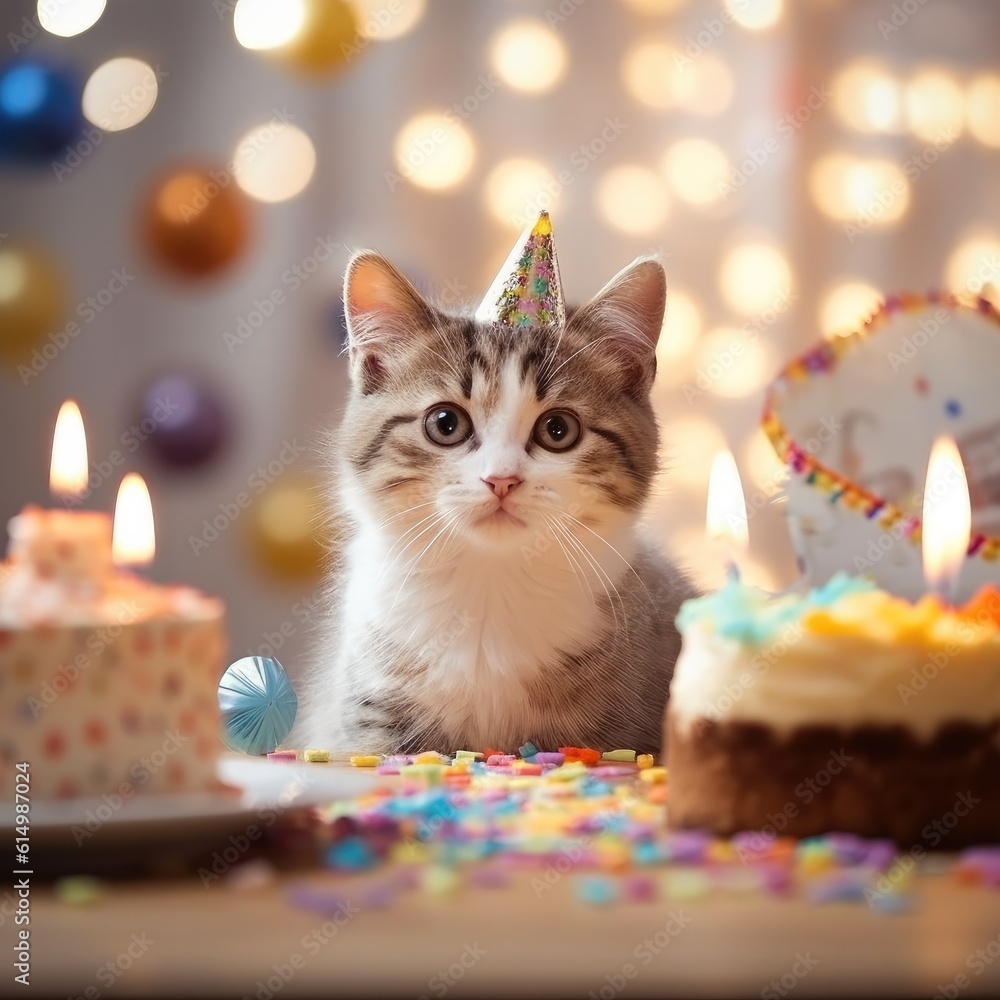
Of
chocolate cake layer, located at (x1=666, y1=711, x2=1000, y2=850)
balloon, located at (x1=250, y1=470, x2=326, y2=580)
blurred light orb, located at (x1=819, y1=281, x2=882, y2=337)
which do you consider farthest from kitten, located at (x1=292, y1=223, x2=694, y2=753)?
blurred light orb, located at (x1=819, y1=281, x2=882, y2=337)

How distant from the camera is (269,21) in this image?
2.72 metres

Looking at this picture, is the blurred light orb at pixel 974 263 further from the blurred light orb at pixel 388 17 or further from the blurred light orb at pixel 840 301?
the blurred light orb at pixel 388 17

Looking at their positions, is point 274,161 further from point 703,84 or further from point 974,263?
point 974,263

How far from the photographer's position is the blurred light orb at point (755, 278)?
2.94m

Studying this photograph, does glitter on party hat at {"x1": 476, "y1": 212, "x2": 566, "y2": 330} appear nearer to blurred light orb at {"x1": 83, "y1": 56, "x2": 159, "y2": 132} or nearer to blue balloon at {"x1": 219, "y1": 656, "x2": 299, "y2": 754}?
blue balloon at {"x1": 219, "y1": 656, "x2": 299, "y2": 754}

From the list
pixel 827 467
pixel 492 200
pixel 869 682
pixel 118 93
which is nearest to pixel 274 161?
pixel 118 93

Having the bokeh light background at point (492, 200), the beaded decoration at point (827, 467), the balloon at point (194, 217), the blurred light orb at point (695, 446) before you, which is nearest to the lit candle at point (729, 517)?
the beaded decoration at point (827, 467)

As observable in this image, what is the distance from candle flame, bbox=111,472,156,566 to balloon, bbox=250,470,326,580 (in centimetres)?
187

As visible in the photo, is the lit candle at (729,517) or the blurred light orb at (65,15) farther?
the blurred light orb at (65,15)

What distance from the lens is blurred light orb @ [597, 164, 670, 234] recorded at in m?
2.95

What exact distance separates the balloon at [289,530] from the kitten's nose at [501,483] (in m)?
1.47

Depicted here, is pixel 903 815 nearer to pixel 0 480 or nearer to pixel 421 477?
pixel 421 477

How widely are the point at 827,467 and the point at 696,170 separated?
1.46 metres

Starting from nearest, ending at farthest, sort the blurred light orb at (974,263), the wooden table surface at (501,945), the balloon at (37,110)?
the wooden table surface at (501,945) < the balloon at (37,110) < the blurred light orb at (974,263)
